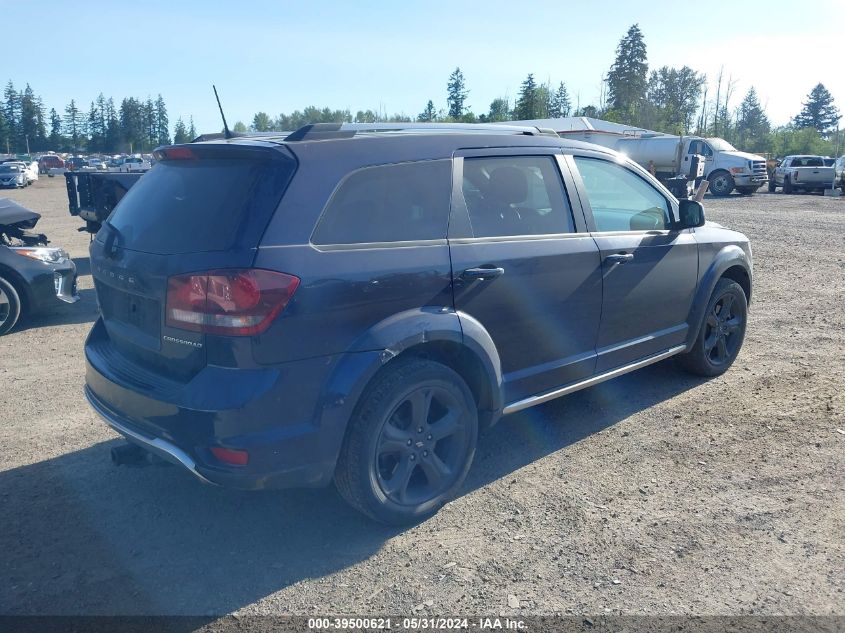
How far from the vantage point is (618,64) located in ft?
275

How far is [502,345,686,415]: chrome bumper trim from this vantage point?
416 cm

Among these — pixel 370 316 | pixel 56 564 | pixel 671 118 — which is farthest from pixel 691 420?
pixel 671 118

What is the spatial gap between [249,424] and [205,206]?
3.41 feet

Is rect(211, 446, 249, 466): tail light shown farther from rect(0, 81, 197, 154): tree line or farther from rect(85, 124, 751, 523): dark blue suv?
rect(0, 81, 197, 154): tree line

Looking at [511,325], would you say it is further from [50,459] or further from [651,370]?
[50,459]

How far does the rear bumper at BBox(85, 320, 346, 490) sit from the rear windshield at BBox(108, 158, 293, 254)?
0.59 metres

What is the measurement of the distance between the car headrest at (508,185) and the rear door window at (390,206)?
363 millimetres

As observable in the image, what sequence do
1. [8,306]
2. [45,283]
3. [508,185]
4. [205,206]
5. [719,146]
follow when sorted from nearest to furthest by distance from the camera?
1. [205,206]
2. [508,185]
3. [8,306]
4. [45,283]
5. [719,146]

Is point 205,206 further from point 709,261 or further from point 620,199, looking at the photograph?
point 709,261

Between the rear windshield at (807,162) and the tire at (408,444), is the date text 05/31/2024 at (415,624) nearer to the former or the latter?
the tire at (408,444)

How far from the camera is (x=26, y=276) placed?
297 inches

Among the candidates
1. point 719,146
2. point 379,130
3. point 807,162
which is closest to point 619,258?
point 379,130

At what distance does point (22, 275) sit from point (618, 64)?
85.8m

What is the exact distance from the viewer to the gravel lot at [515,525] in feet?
10.2
